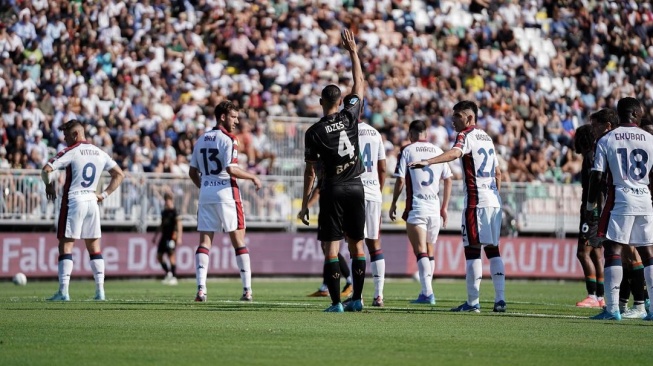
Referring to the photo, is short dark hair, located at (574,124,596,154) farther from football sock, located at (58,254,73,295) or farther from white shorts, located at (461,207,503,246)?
football sock, located at (58,254,73,295)

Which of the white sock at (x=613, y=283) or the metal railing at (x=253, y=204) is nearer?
the white sock at (x=613, y=283)

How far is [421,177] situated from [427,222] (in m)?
0.70

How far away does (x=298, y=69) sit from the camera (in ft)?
114

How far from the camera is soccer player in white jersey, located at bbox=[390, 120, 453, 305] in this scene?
18375 millimetres

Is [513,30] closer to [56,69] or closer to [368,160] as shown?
[56,69]

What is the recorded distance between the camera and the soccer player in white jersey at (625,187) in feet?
46.9

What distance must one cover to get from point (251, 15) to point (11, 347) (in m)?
25.5

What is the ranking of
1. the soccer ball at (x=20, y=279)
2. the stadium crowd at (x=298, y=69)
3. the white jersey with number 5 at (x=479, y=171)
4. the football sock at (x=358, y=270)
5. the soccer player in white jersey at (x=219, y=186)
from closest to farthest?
the football sock at (x=358, y=270) < the white jersey with number 5 at (x=479, y=171) < the soccer player in white jersey at (x=219, y=186) < the soccer ball at (x=20, y=279) < the stadium crowd at (x=298, y=69)

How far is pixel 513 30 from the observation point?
40.7 m

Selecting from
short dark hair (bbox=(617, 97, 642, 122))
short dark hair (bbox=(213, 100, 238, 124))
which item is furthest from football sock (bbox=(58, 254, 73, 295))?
short dark hair (bbox=(617, 97, 642, 122))

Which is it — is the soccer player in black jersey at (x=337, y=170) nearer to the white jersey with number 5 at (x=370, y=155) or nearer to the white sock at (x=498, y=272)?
the white sock at (x=498, y=272)

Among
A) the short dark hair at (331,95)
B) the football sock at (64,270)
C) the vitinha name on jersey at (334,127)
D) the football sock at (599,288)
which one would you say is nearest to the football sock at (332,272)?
the vitinha name on jersey at (334,127)

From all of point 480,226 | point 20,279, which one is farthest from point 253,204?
point 480,226

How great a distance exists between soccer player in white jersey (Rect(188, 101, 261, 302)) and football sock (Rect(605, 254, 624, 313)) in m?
5.32
